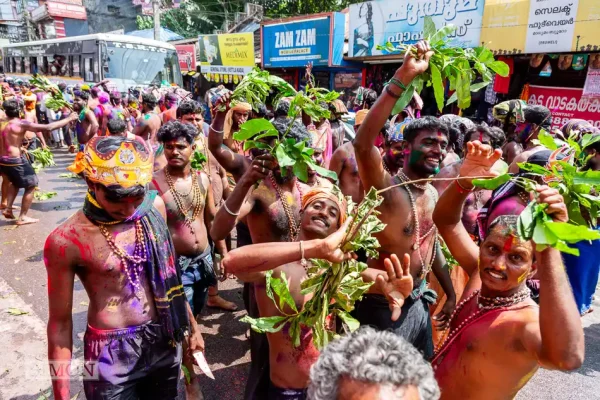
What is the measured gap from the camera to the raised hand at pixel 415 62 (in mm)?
2219

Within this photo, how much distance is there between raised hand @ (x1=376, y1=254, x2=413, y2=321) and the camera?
1.98m

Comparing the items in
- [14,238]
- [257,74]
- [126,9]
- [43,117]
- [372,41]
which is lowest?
[14,238]

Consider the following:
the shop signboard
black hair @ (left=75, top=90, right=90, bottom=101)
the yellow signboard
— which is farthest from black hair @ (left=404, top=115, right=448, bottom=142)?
the shop signboard

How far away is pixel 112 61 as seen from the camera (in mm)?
15953

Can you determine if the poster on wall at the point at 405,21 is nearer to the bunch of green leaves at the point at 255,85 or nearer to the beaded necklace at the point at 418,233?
the bunch of green leaves at the point at 255,85

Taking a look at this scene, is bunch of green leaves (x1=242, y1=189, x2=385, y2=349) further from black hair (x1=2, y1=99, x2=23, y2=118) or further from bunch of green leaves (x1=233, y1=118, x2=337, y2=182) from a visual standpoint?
black hair (x1=2, y1=99, x2=23, y2=118)

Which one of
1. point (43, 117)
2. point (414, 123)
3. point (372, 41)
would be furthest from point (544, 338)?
point (43, 117)

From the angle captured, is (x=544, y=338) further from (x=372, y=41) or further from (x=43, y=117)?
(x=43, y=117)

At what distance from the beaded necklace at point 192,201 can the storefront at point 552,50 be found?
Result: 702cm

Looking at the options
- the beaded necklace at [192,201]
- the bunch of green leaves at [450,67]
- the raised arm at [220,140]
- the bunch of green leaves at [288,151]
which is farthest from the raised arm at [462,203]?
the raised arm at [220,140]

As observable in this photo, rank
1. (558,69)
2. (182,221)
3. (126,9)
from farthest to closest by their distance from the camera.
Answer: (126,9)
(558,69)
(182,221)

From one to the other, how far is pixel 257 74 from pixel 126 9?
146 feet

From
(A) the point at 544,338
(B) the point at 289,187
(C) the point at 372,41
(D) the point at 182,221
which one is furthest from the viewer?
(C) the point at 372,41

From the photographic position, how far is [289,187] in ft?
10.7
